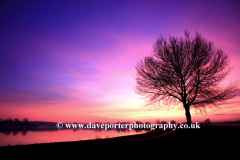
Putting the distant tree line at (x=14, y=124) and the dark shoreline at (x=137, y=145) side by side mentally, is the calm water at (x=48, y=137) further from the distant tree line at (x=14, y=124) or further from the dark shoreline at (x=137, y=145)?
the distant tree line at (x=14, y=124)

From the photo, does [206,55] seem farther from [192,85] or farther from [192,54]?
[192,85]

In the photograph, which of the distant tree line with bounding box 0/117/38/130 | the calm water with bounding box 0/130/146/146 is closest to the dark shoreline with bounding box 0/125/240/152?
the calm water with bounding box 0/130/146/146

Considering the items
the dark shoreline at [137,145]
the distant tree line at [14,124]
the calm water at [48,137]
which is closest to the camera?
the dark shoreline at [137,145]

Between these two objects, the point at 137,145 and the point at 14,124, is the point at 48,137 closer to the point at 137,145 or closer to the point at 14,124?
the point at 137,145

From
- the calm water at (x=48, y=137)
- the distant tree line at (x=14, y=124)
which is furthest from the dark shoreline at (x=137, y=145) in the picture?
the distant tree line at (x=14, y=124)

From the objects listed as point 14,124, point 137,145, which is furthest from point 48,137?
point 14,124

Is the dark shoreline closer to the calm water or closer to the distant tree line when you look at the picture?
the calm water

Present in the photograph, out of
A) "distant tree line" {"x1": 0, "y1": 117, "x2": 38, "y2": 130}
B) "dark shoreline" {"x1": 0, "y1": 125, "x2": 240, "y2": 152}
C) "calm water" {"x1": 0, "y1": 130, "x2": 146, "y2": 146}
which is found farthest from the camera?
"distant tree line" {"x1": 0, "y1": 117, "x2": 38, "y2": 130}

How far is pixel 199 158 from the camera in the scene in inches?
285

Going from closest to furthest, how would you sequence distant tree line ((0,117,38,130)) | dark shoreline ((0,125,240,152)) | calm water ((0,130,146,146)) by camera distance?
1. dark shoreline ((0,125,240,152))
2. calm water ((0,130,146,146))
3. distant tree line ((0,117,38,130))

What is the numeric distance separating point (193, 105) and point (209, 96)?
7.32ft

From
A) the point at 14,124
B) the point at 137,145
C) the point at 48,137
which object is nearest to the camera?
the point at 137,145

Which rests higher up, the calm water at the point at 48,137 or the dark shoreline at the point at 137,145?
the dark shoreline at the point at 137,145

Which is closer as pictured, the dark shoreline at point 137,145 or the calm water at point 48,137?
the dark shoreline at point 137,145
